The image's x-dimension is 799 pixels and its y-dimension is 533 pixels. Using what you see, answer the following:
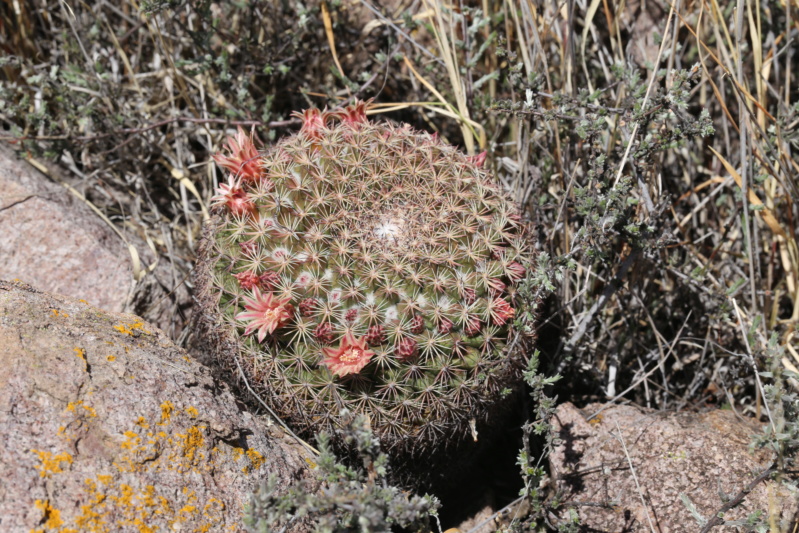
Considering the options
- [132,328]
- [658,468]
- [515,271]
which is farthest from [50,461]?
[658,468]

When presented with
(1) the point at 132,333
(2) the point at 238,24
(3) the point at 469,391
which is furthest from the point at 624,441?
(2) the point at 238,24

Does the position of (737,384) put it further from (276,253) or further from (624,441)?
(276,253)

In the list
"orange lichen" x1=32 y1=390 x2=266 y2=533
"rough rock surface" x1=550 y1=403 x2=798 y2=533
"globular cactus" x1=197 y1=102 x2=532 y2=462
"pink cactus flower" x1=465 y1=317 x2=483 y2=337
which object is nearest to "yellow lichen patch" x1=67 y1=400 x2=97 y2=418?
"orange lichen" x1=32 y1=390 x2=266 y2=533

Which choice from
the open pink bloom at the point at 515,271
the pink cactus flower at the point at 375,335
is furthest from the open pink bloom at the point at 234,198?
the open pink bloom at the point at 515,271

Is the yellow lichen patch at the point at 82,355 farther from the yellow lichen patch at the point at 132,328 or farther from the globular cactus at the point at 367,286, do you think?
the globular cactus at the point at 367,286

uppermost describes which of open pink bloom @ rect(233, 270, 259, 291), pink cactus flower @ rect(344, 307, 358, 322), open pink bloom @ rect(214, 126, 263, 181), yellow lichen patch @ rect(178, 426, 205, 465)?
open pink bloom @ rect(214, 126, 263, 181)

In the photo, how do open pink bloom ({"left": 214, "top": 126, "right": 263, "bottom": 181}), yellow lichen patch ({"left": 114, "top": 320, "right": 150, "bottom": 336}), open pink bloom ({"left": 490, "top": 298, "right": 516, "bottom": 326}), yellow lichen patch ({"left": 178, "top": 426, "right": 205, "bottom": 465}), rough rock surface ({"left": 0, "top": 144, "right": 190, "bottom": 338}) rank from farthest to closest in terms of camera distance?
rough rock surface ({"left": 0, "top": 144, "right": 190, "bottom": 338}), open pink bloom ({"left": 214, "top": 126, "right": 263, "bottom": 181}), yellow lichen patch ({"left": 114, "top": 320, "right": 150, "bottom": 336}), open pink bloom ({"left": 490, "top": 298, "right": 516, "bottom": 326}), yellow lichen patch ({"left": 178, "top": 426, "right": 205, "bottom": 465})

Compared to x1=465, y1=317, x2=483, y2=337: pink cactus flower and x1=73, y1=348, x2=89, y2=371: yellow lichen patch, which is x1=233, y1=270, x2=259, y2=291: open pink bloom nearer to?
x1=73, y1=348, x2=89, y2=371: yellow lichen patch
